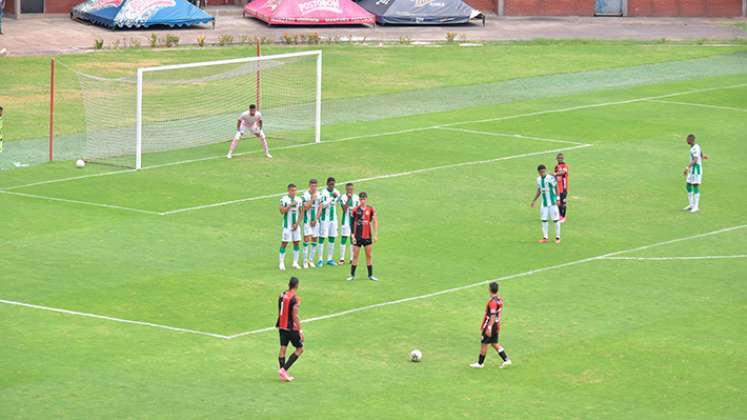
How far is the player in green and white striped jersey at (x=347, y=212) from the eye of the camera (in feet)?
113

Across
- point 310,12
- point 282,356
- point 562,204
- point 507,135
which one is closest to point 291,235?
point 282,356

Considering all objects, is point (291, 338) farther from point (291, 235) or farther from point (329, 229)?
point (329, 229)

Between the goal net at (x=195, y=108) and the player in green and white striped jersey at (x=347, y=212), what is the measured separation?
43.0ft

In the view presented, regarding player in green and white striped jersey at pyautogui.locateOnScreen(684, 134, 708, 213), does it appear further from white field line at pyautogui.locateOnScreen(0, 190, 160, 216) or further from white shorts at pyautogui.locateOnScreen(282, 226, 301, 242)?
white field line at pyautogui.locateOnScreen(0, 190, 160, 216)

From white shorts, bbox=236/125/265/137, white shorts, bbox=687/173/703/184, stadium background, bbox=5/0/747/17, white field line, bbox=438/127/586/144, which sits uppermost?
stadium background, bbox=5/0/747/17

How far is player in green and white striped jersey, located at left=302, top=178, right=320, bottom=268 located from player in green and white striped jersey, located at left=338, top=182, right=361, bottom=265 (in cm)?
61

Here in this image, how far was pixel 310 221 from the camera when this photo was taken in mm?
34875

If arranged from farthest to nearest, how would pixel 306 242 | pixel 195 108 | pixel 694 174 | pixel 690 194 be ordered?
pixel 195 108 < pixel 690 194 < pixel 694 174 < pixel 306 242

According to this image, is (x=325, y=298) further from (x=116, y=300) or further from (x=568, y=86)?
(x=568, y=86)

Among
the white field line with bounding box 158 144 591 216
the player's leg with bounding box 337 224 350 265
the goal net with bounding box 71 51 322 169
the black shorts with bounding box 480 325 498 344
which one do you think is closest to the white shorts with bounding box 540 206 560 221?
the player's leg with bounding box 337 224 350 265

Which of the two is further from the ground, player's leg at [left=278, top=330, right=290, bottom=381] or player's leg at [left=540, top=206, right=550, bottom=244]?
player's leg at [left=540, top=206, right=550, bottom=244]

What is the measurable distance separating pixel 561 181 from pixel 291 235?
8.73 meters

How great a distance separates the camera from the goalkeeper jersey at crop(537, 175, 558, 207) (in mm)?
37594

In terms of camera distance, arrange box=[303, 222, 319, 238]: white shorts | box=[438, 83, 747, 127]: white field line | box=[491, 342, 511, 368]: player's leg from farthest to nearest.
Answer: box=[438, 83, 747, 127]: white field line, box=[303, 222, 319, 238]: white shorts, box=[491, 342, 511, 368]: player's leg
